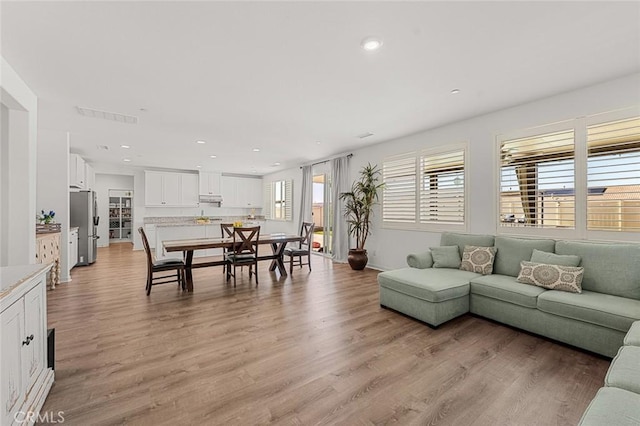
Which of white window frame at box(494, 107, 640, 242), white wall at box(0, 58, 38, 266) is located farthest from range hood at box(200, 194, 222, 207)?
white window frame at box(494, 107, 640, 242)

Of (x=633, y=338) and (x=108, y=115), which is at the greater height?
(x=108, y=115)

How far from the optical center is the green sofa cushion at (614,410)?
1093mm

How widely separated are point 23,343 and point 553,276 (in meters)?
4.24

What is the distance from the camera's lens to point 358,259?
5566 millimetres

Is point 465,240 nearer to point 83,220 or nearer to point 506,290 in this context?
point 506,290

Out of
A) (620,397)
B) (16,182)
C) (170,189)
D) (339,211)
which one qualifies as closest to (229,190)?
(170,189)

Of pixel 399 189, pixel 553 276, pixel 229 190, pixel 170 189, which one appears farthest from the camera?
pixel 229 190

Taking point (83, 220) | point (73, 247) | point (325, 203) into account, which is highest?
point (325, 203)

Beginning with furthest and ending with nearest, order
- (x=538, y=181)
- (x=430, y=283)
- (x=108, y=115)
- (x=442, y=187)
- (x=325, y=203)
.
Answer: (x=325, y=203) → (x=442, y=187) → (x=108, y=115) → (x=538, y=181) → (x=430, y=283)

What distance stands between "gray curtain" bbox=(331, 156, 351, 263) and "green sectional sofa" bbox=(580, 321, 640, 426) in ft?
16.3

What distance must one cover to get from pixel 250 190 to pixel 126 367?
8462 mm

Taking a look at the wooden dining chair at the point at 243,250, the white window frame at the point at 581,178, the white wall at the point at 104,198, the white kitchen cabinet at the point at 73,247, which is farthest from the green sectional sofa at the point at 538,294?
the white wall at the point at 104,198

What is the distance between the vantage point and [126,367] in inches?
85.8

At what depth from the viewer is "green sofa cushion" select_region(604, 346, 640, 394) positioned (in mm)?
1332
